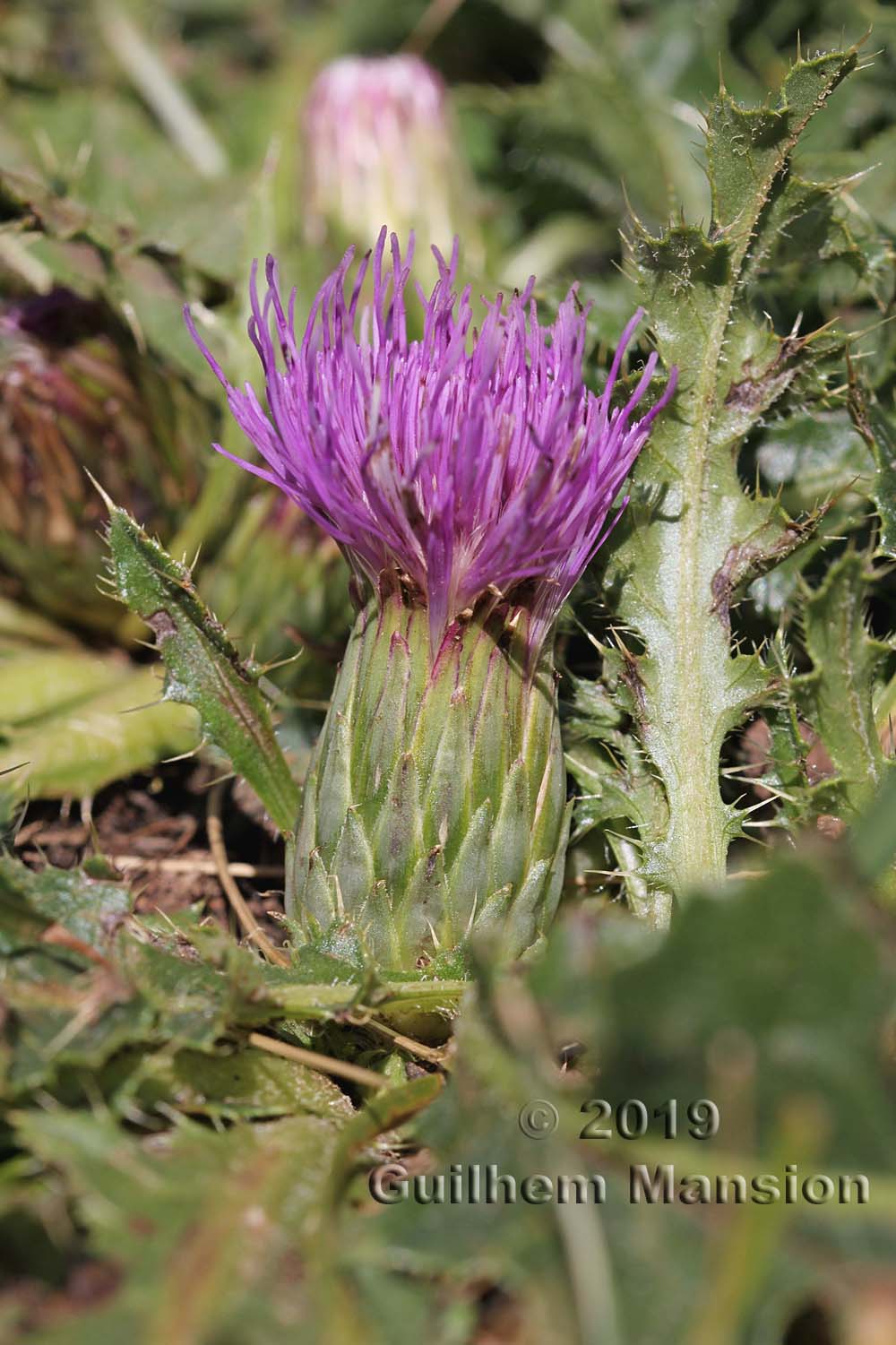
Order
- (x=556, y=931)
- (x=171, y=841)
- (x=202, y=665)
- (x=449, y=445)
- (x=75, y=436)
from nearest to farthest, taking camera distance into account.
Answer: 1. (x=556, y=931)
2. (x=449, y=445)
3. (x=202, y=665)
4. (x=171, y=841)
5. (x=75, y=436)

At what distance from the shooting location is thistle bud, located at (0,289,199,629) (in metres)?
2.70

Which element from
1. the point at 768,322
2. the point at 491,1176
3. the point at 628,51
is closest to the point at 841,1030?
the point at 491,1176

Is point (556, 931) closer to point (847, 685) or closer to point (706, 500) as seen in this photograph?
point (847, 685)

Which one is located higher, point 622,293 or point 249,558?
point 622,293

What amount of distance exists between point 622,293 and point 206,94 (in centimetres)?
279

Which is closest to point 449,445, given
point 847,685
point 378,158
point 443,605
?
point 443,605

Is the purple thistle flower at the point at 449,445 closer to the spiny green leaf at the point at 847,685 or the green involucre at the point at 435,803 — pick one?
the green involucre at the point at 435,803

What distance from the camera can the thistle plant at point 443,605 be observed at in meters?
1.76

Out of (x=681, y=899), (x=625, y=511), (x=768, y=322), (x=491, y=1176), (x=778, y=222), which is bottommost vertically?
(x=491, y=1176)

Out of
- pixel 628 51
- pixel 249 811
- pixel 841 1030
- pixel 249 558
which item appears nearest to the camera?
pixel 841 1030

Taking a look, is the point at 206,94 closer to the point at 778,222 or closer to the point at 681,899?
the point at 778,222

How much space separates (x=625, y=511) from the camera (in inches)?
80.3

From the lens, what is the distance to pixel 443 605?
5.93 feet

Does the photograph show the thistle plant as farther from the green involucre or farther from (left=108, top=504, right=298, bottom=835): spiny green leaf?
(left=108, top=504, right=298, bottom=835): spiny green leaf
